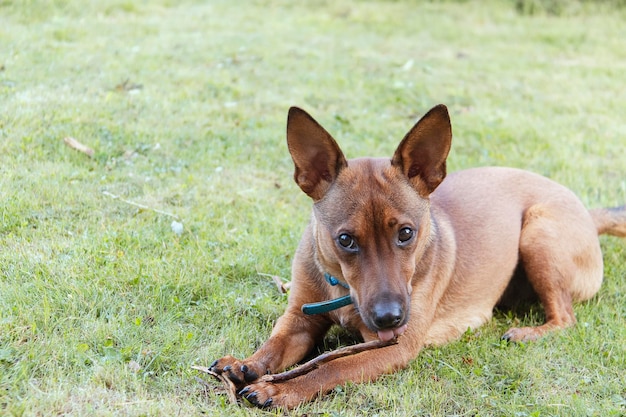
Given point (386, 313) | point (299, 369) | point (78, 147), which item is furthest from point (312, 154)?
point (78, 147)

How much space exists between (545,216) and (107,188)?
150 inches

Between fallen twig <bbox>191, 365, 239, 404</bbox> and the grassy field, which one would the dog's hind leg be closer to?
the grassy field

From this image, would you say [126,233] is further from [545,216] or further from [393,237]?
[545,216]

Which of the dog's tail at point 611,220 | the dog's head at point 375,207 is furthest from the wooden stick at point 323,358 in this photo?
the dog's tail at point 611,220

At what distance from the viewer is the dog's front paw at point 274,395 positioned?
3756 millimetres

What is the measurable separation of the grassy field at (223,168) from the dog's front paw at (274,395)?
0.08 meters

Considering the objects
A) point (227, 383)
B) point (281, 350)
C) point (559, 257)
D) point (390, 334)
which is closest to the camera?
point (227, 383)

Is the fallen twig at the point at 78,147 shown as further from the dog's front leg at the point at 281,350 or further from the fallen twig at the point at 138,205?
the dog's front leg at the point at 281,350

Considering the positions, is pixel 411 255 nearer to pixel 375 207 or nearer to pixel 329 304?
pixel 375 207

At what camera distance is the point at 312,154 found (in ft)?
14.3

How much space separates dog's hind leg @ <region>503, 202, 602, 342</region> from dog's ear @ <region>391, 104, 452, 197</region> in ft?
4.49

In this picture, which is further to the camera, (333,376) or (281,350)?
(281,350)

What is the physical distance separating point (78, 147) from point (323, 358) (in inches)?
159

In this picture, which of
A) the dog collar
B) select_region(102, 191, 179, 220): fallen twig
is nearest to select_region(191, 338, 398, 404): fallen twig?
the dog collar
